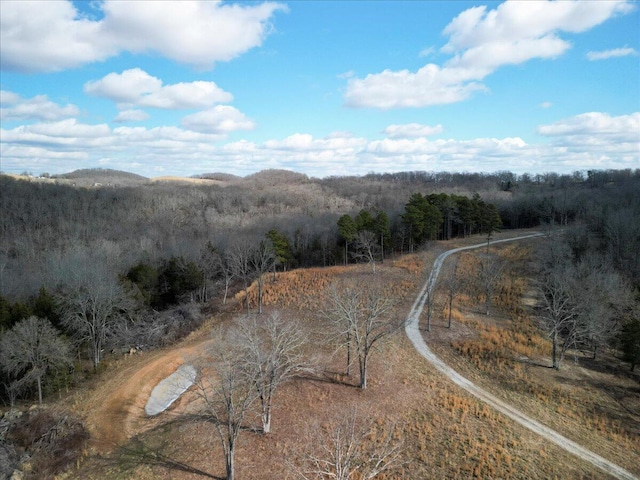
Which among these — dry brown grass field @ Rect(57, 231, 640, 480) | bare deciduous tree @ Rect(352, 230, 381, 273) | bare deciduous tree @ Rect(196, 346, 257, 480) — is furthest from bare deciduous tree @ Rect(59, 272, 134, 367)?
bare deciduous tree @ Rect(352, 230, 381, 273)

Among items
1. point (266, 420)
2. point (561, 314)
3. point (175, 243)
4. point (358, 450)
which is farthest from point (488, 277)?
Answer: point (175, 243)

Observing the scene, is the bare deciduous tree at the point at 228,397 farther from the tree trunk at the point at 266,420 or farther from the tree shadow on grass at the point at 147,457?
the tree shadow on grass at the point at 147,457

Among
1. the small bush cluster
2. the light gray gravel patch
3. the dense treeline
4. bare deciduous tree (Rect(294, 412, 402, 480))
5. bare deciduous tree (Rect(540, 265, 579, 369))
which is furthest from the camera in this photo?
the dense treeline

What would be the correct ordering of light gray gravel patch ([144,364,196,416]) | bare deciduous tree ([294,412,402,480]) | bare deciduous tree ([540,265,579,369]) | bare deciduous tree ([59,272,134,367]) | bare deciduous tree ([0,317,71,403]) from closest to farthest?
1. bare deciduous tree ([294,412,402,480])
2. light gray gravel patch ([144,364,196,416])
3. bare deciduous tree ([0,317,71,403])
4. bare deciduous tree ([540,265,579,369])
5. bare deciduous tree ([59,272,134,367])

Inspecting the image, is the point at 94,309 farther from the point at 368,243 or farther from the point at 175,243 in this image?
the point at 368,243

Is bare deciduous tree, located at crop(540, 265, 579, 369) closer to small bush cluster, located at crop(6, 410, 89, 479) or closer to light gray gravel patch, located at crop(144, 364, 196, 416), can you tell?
light gray gravel patch, located at crop(144, 364, 196, 416)

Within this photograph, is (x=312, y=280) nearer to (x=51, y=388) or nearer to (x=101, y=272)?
(x=101, y=272)
